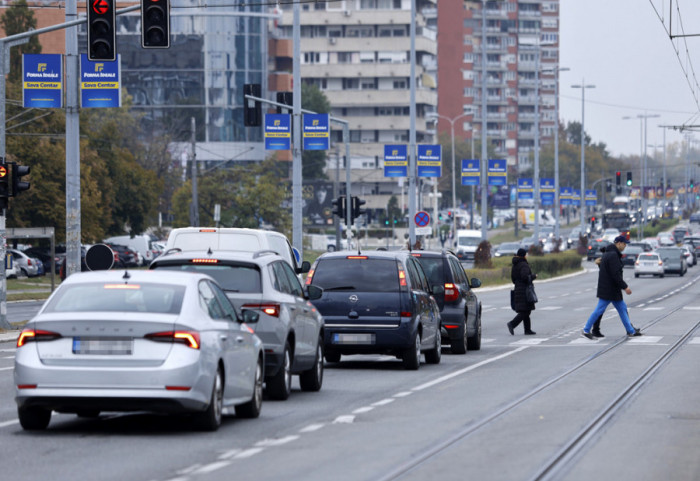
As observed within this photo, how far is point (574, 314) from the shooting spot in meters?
40.9

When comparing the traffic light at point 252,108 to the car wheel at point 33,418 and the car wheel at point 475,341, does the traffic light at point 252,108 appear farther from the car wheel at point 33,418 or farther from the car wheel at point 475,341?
the car wheel at point 33,418

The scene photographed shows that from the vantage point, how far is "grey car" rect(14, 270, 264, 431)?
39.7 feet

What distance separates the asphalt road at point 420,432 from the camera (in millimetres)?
10531

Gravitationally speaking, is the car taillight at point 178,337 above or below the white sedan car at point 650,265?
above

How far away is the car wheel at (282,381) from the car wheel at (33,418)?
340 cm

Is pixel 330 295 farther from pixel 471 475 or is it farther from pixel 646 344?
pixel 471 475

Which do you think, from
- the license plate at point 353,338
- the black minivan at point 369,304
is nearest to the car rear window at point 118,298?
the black minivan at point 369,304

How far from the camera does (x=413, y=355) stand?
20.6m

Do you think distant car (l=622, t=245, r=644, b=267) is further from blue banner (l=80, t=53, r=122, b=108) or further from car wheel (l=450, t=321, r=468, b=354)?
car wheel (l=450, t=321, r=468, b=354)

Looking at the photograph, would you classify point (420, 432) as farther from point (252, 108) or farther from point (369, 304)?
point (252, 108)

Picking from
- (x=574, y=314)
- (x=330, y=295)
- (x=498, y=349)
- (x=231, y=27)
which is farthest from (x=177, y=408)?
(x=231, y=27)

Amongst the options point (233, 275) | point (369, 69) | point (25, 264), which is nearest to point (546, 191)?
point (25, 264)

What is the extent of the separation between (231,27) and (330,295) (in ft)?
326

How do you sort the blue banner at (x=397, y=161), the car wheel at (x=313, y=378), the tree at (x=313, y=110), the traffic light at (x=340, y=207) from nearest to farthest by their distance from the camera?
1. the car wheel at (x=313, y=378)
2. the traffic light at (x=340, y=207)
3. the blue banner at (x=397, y=161)
4. the tree at (x=313, y=110)
